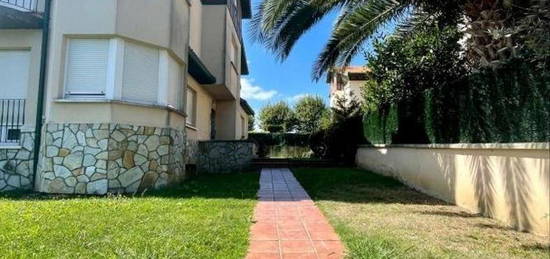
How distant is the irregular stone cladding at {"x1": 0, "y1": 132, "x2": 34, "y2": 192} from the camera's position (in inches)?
440

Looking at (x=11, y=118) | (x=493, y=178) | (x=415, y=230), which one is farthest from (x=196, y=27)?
(x=415, y=230)

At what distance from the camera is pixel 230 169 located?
59.7 ft

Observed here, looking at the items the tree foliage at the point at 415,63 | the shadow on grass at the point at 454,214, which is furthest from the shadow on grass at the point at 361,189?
the tree foliage at the point at 415,63

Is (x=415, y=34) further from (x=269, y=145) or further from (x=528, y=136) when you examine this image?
(x=269, y=145)

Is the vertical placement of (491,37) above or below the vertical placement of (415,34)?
below

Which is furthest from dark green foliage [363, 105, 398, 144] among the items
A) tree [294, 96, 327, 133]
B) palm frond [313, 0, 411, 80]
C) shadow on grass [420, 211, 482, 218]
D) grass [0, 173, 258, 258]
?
tree [294, 96, 327, 133]

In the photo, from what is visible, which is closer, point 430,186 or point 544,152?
point 544,152

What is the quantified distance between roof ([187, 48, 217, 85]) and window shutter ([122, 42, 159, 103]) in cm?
254

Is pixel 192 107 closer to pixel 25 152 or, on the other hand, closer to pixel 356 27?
pixel 25 152

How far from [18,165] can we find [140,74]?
416cm

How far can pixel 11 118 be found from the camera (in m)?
11.7

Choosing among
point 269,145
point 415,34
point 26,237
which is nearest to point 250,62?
point 269,145

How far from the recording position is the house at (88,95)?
34.7 ft

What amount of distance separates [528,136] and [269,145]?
87.5 feet
